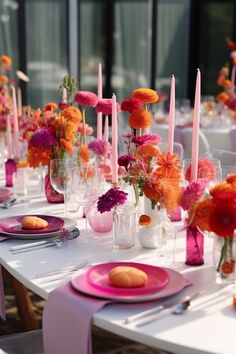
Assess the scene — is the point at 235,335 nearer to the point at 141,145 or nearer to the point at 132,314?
the point at 132,314

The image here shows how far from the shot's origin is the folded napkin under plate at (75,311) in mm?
1554

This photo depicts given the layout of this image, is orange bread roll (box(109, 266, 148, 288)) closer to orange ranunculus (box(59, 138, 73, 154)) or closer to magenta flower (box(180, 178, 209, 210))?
magenta flower (box(180, 178, 209, 210))

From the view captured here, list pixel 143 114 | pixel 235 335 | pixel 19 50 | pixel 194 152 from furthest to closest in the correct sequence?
pixel 19 50 → pixel 143 114 → pixel 194 152 → pixel 235 335

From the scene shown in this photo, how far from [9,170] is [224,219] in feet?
5.14

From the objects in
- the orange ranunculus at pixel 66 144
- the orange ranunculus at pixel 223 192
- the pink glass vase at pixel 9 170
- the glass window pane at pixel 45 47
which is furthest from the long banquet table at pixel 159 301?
the glass window pane at pixel 45 47

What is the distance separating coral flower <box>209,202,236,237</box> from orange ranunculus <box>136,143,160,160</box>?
0.45 m

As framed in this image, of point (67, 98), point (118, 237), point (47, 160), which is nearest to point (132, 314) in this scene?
point (118, 237)

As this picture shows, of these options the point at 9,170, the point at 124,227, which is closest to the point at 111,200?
the point at 124,227

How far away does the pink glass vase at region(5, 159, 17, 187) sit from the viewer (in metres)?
2.98

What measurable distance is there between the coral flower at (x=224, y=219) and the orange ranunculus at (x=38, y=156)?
3.61ft

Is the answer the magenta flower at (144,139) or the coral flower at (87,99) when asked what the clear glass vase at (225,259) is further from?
the coral flower at (87,99)

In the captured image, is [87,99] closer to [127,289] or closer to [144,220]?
[144,220]

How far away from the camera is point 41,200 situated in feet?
8.98

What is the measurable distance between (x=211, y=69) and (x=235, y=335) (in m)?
7.98
